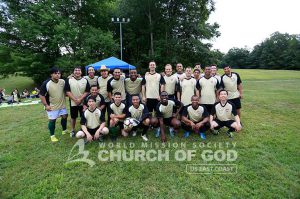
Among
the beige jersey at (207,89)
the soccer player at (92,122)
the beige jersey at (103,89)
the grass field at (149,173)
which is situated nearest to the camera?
the grass field at (149,173)

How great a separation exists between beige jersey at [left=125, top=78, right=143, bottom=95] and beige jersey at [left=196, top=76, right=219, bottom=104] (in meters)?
1.52

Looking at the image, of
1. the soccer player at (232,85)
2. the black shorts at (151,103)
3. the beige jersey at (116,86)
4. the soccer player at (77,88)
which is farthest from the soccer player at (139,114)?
the soccer player at (232,85)

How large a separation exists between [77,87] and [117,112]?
3.77 feet

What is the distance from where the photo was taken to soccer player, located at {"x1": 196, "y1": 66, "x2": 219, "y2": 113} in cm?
503

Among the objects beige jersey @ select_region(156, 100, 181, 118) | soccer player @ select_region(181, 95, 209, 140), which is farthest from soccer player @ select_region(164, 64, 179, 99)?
soccer player @ select_region(181, 95, 209, 140)

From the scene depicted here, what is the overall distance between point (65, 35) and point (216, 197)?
1766cm

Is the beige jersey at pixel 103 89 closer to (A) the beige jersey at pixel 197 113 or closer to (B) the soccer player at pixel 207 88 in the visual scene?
(A) the beige jersey at pixel 197 113


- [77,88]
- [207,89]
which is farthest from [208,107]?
[77,88]

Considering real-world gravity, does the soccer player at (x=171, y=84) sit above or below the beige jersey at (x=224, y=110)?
above

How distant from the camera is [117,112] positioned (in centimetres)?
491

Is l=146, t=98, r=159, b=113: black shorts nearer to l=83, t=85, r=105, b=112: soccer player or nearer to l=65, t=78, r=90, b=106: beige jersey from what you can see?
l=83, t=85, r=105, b=112: soccer player

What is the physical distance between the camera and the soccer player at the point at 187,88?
504 centimetres

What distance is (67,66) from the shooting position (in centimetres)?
1717

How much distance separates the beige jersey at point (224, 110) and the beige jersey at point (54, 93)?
3.67 meters
